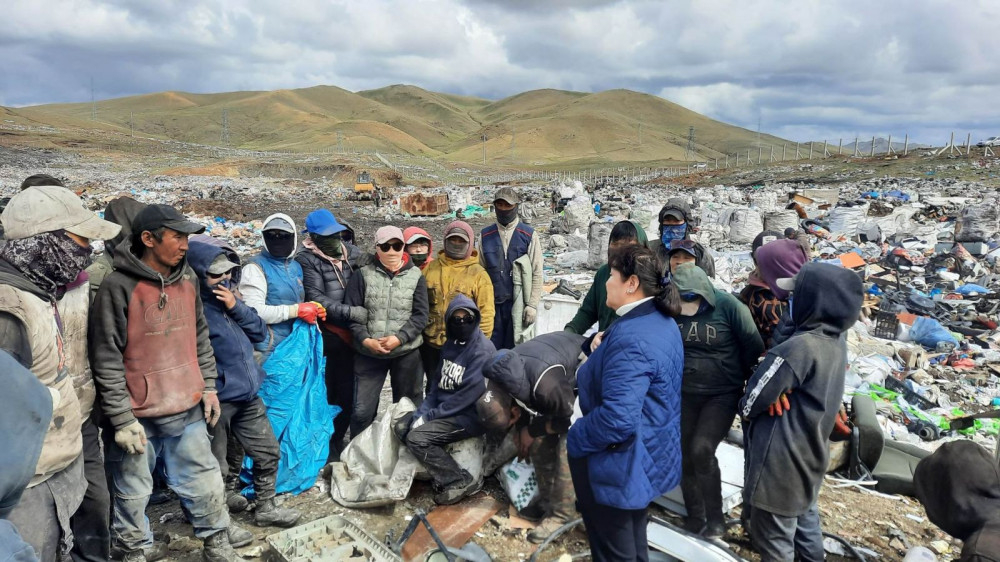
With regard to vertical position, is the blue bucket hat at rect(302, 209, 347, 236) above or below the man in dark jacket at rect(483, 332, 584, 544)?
above

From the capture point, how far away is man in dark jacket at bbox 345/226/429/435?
11.6ft

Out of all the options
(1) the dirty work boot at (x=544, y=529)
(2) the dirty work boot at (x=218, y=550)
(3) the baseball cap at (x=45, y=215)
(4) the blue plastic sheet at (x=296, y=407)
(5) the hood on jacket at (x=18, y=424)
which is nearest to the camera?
(5) the hood on jacket at (x=18, y=424)

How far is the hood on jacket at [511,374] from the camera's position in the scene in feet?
9.30

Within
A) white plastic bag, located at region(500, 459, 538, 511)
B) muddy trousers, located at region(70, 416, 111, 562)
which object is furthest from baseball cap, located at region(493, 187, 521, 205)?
muddy trousers, located at region(70, 416, 111, 562)

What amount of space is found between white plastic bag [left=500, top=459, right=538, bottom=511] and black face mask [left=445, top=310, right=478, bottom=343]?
0.79 metres

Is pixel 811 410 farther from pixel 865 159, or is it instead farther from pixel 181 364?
pixel 865 159

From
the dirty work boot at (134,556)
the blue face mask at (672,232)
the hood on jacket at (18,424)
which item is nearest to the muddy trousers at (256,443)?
the dirty work boot at (134,556)

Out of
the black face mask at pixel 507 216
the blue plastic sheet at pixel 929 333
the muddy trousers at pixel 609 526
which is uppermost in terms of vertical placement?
the black face mask at pixel 507 216

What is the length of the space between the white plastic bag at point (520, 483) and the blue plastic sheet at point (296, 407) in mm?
1185

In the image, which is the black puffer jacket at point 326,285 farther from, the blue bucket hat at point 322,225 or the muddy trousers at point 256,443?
the muddy trousers at point 256,443

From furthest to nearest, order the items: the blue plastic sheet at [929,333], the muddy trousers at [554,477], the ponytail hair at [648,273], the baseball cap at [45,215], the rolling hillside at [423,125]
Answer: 1. the rolling hillside at [423,125]
2. the blue plastic sheet at [929,333]
3. the muddy trousers at [554,477]
4. the ponytail hair at [648,273]
5. the baseball cap at [45,215]

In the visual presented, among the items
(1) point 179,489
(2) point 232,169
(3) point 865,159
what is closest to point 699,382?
(1) point 179,489

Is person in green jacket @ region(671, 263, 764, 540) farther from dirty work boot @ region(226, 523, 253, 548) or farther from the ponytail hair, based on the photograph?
dirty work boot @ region(226, 523, 253, 548)

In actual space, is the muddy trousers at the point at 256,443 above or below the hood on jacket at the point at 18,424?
below
